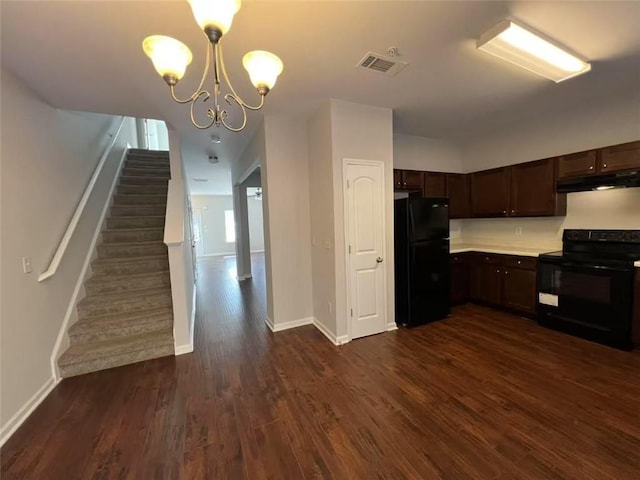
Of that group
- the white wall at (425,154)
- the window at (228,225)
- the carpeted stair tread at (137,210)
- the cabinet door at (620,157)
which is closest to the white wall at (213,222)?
the window at (228,225)

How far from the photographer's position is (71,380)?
8.30 ft

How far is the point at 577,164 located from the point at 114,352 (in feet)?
18.7

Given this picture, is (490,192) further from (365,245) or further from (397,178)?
(365,245)

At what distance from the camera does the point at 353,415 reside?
198 centimetres

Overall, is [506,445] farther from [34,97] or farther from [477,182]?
[34,97]

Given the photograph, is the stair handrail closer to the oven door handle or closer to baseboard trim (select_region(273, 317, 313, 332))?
baseboard trim (select_region(273, 317, 313, 332))

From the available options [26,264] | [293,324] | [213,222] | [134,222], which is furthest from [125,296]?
[213,222]

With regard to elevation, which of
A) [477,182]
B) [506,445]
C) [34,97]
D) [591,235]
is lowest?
[506,445]

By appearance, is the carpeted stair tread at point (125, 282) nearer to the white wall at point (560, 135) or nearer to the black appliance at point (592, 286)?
the black appliance at point (592, 286)

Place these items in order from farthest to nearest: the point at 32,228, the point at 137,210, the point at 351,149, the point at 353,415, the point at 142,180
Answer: the point at 142,180, the point at 137,210, the point at 351,149, the point at 32,228, the point at 353,415

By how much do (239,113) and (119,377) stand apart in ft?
9.93

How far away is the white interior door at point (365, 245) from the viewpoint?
3.10 m

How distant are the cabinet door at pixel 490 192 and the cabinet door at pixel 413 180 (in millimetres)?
1045

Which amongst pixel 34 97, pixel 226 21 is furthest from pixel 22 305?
pixel 226 21
